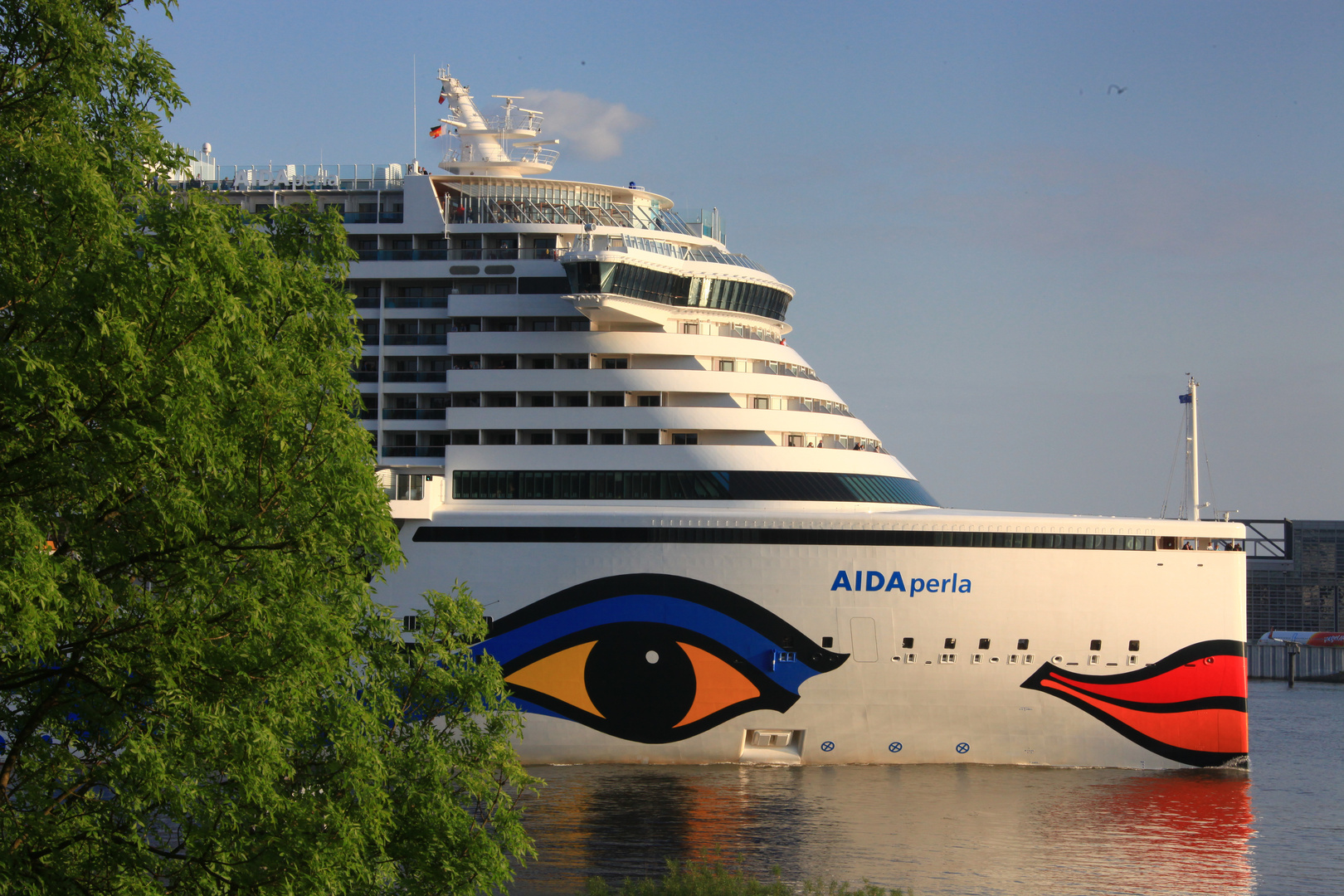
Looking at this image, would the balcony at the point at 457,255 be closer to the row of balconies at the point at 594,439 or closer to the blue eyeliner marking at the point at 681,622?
the row of balconies at the point at 594,439

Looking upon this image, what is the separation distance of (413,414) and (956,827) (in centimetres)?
1732

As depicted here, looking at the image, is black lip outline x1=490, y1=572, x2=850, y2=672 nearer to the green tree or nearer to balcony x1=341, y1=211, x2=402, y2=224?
balcony x1=341, y1=211, x2=402, y2=224

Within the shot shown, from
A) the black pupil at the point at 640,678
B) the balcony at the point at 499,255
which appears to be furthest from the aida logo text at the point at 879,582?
the balcony at the point at 499,255

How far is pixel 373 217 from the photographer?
35531mm

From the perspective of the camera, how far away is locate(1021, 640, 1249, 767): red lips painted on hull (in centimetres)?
3103

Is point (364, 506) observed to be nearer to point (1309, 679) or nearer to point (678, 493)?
point (678, 493)

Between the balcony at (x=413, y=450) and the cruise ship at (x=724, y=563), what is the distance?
90mm

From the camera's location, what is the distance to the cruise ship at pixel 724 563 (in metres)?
30.5

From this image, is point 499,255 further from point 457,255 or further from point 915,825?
point 915,825

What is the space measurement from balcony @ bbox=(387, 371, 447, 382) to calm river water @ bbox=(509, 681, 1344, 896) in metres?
10.6

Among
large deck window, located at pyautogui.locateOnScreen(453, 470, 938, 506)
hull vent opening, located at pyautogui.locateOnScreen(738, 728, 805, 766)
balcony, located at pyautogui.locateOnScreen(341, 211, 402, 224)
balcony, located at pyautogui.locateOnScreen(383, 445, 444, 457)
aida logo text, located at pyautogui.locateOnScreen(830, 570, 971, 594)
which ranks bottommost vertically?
hull vent opening, located at pyautogui.locateOnScreen(738, 728, 805, 766)

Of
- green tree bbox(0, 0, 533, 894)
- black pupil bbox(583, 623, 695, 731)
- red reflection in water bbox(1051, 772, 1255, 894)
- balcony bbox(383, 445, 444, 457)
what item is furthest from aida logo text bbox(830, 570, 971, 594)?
green tree bbox(0, 0, 533, 894)

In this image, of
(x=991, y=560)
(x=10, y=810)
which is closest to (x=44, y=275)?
Answer: (x=10, y=810)

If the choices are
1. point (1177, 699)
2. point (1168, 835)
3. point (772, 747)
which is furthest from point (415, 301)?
point (1168, 835)
